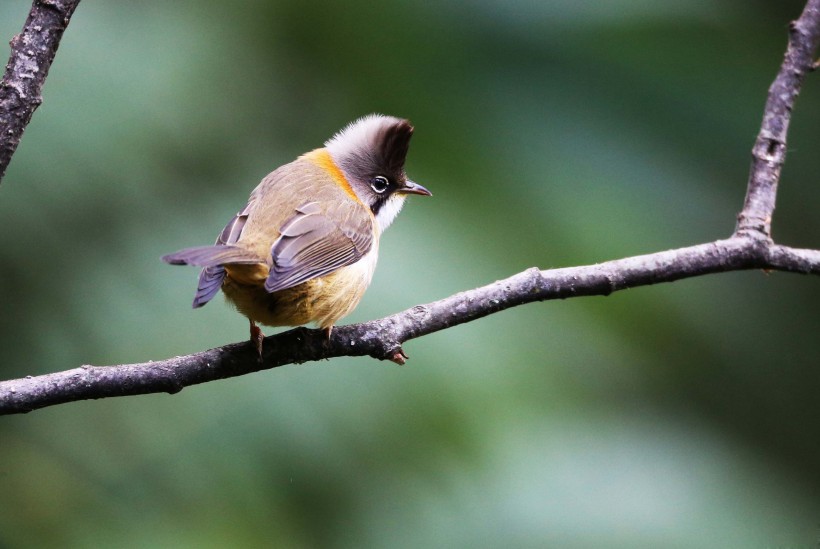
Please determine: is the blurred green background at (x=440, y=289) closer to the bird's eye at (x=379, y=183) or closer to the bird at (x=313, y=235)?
the bird's eye at (x=379, y=183)

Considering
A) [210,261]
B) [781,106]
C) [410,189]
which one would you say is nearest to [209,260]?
[210,261]

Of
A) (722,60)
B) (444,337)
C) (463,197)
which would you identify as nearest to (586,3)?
(722,60)

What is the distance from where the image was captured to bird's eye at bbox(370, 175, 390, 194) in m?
4.23

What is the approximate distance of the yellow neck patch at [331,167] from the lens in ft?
13.4

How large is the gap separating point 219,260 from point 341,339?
499 mm

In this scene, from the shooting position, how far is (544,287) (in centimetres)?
297

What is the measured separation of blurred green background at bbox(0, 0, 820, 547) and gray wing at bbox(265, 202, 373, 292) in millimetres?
986

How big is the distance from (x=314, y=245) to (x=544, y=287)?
923 mm

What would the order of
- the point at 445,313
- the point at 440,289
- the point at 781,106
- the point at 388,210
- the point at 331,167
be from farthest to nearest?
the point at 440,289
the point at 388,210
the point at 331,167
the point at 781,106
the point at 445,313

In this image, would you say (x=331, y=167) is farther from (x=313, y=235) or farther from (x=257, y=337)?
(x=257, y=337)

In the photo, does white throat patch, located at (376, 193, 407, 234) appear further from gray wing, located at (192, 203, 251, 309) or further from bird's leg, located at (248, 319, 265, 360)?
bird's leg, located at (248, 319, 265, 360)

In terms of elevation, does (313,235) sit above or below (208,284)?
above

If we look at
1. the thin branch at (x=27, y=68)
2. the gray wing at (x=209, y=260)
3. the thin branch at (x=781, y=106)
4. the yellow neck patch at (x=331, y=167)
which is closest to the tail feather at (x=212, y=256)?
the gray wing at (x=209, y=260)

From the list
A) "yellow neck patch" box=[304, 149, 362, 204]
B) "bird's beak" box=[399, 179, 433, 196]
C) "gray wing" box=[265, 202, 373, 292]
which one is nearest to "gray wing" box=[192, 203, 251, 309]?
"gray wing" box=[265, 202, 373, 292]
